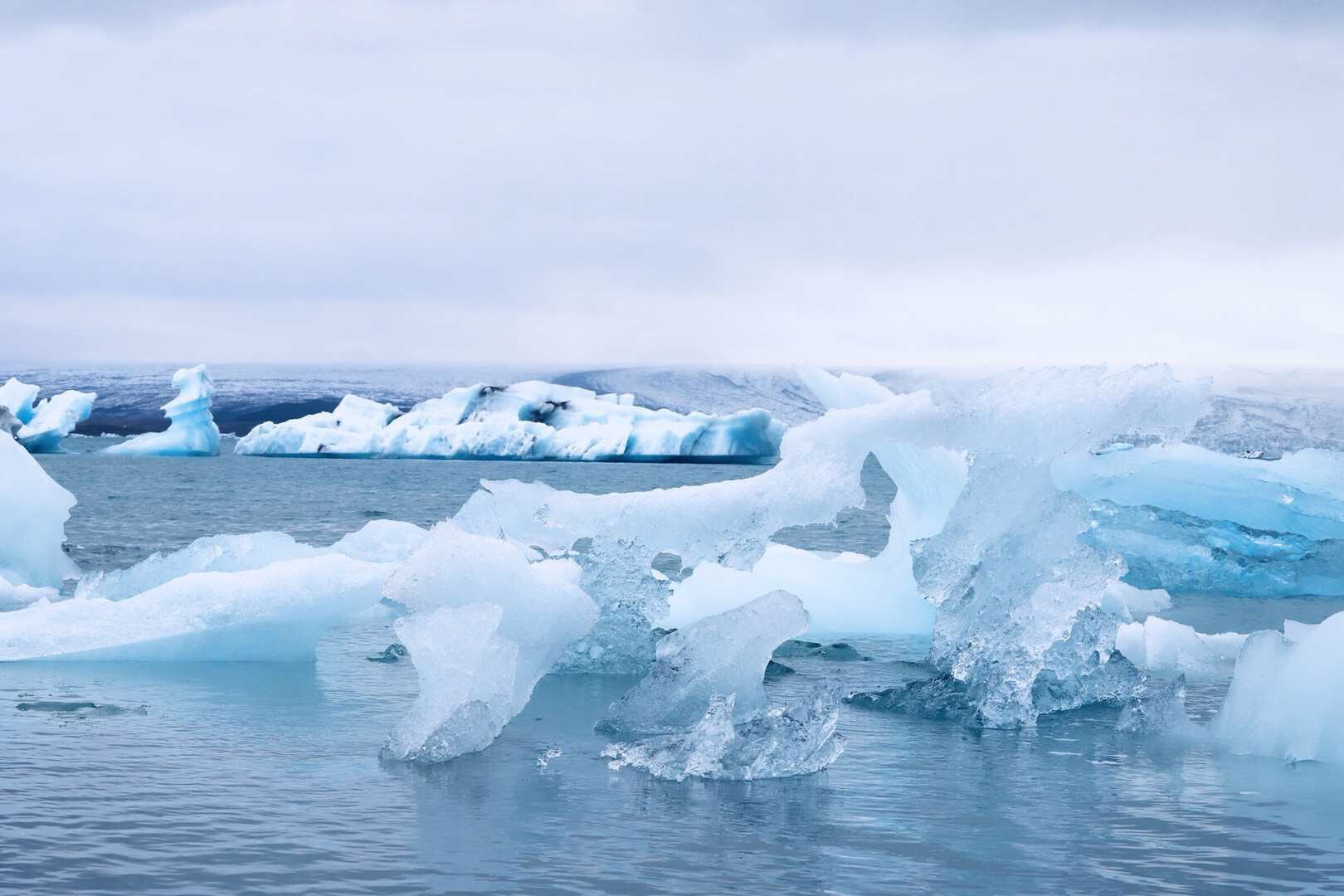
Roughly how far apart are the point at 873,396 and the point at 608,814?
26.8ft

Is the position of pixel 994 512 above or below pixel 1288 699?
above

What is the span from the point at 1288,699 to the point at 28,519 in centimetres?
1354

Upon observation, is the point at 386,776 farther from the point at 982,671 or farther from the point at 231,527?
the point at 231,527

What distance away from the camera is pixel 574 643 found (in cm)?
1248

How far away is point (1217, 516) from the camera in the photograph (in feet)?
→ 65.0

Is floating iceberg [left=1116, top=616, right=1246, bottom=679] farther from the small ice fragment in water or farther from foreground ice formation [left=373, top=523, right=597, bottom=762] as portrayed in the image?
the small ice fragment in water

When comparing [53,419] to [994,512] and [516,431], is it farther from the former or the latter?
[994,512]

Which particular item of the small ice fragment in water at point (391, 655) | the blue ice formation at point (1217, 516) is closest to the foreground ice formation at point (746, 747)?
the small ice fragment in water at point (391, 655)

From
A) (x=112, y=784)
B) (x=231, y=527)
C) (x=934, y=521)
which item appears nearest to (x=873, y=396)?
(x=934, y=521)

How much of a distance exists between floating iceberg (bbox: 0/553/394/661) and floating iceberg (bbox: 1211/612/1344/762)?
21.1 ft

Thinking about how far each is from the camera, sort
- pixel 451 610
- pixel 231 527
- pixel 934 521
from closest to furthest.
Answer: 1. pixel 451 610
2. pixel 934 521
3. pixel 231 527

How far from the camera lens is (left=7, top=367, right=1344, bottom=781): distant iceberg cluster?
9094 mm

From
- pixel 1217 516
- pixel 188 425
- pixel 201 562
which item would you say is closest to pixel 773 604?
pixel 201 562

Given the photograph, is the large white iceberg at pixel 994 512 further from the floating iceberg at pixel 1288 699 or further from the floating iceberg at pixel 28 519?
the floating iceberg at pixel 28 519
